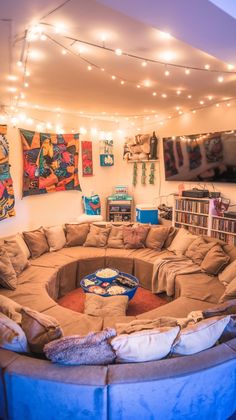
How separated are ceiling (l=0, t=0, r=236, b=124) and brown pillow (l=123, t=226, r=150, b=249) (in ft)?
6.76

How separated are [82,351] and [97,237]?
319cm

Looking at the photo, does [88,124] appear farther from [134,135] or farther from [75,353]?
[75,353]

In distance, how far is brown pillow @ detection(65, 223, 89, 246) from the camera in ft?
15.8

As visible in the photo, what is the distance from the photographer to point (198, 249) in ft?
12.9

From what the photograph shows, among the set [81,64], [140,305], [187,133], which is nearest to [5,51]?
[81,64]

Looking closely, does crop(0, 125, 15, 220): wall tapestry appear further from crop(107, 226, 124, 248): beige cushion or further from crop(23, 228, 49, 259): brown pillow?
crop(107, 226, 124, 248): beige cushion

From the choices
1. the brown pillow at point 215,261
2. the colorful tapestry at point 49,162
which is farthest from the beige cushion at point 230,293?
the colorful tapestry at point 49,162

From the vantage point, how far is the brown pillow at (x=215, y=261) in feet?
11.5

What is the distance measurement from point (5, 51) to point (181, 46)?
1.53 metres

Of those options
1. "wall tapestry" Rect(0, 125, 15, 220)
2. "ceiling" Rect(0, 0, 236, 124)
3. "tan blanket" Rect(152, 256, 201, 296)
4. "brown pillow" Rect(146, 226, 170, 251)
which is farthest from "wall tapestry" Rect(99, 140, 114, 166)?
"tan blanket" Rect(152, 256, 201, 296)

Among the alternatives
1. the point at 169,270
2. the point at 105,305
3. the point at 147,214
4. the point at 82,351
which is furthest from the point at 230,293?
the point at 147,214

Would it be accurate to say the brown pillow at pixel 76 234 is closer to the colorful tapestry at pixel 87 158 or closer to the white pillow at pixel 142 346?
the colorful tapestry at pixel 87 158

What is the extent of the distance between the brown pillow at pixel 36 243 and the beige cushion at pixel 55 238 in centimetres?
9

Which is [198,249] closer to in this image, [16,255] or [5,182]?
[16,255]
